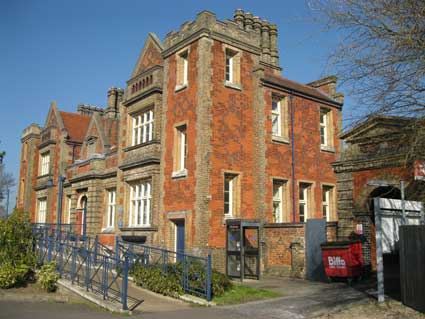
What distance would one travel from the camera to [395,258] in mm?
15875

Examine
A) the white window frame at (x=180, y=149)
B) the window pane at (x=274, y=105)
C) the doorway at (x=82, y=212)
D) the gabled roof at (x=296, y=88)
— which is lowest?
the doorway at (x=82, y=212)

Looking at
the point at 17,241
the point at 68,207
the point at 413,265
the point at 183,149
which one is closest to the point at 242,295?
the point at 413,265

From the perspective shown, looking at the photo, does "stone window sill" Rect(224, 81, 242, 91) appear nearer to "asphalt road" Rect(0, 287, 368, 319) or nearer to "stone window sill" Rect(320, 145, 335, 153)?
"stone window sill" Rect(320, 145, 335, 153)

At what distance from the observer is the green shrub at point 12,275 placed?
1341 centimetres

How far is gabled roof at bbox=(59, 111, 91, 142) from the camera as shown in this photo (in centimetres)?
3491

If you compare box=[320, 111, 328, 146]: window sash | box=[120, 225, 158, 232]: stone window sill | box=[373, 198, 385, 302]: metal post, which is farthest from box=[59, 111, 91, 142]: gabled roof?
box=[373, 198, 385, 302]: metal post

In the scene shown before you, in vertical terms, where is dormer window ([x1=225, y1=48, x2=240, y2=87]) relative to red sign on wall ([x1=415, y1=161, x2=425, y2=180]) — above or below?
above

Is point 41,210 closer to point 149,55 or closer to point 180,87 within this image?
point 149,55

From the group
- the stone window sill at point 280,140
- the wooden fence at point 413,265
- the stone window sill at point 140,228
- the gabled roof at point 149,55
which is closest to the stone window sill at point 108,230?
the stone window sill at point 140,228

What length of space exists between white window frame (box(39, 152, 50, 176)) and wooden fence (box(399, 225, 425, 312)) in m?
29.5

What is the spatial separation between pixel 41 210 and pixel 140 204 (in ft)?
52.2

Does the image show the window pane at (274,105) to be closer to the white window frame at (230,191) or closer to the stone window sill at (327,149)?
the stone window sill at (327,149)

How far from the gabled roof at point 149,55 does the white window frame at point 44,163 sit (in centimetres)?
1445

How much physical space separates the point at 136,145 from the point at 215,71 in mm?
5940
